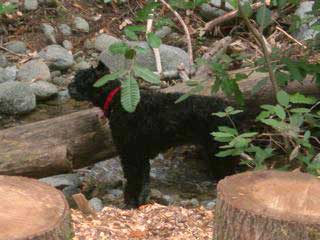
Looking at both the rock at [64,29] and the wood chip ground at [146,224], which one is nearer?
the wood chip ground at [146,224]

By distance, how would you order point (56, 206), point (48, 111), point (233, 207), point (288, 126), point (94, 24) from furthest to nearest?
point (94, 24) < point (48, 111) < point (288, 126) < point (233, 207) < point (56, 206)

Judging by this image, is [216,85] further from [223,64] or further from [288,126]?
[288,126]

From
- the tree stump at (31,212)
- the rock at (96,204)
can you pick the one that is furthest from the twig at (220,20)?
the tree stump at (31,212)

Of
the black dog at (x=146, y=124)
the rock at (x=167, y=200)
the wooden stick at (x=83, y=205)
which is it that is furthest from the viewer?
the rock at (x=167, y=200)

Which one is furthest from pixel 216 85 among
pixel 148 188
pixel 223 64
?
pixel 148 188

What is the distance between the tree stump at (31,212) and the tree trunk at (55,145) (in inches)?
84.9

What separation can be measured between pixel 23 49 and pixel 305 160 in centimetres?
649

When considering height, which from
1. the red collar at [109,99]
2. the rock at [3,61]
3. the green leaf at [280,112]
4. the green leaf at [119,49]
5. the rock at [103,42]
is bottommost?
the rock at [3,61]

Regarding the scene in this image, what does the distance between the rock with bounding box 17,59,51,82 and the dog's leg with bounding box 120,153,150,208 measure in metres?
3.39

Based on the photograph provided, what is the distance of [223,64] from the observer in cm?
514

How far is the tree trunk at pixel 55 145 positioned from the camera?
229 inches

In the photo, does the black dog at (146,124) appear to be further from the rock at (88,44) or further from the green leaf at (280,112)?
the rock at (88,44)

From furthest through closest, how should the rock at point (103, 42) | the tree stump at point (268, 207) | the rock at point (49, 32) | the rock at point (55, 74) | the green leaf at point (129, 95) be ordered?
the rock at point (49, 32) → the rock at point (103, 42) → the rock at point (55, 74) → the green leaf at point (129, 95) → the tree stump at point (268, 207)

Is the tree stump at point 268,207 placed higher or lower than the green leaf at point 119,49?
lower
